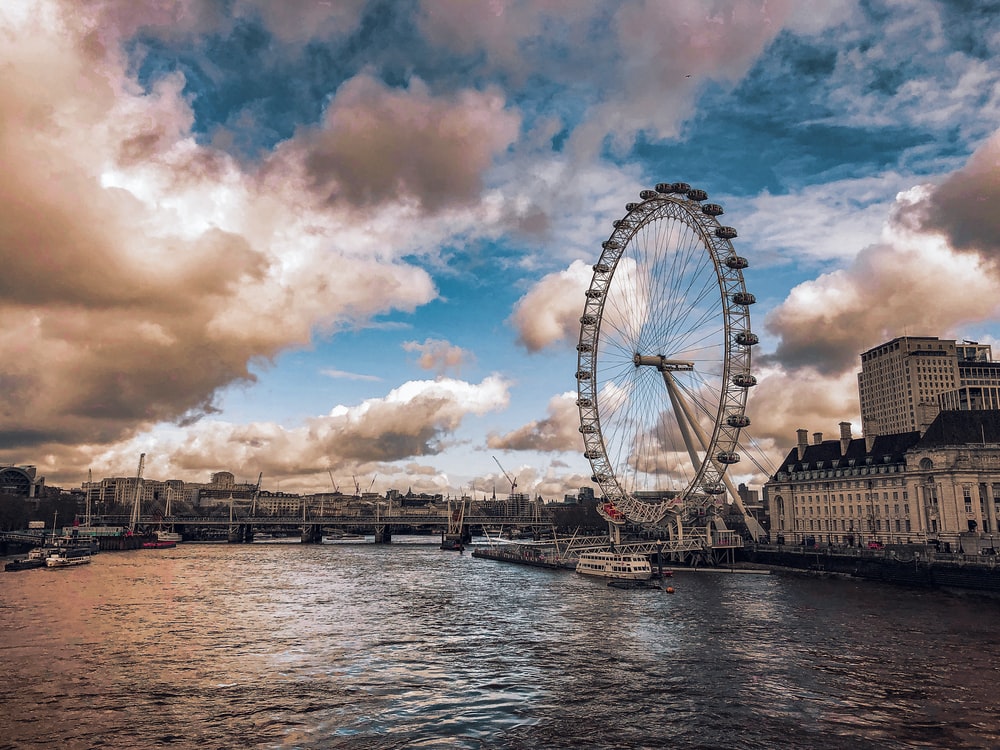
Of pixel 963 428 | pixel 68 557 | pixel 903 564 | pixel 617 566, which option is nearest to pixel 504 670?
pixel 617 566

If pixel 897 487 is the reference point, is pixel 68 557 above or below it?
below

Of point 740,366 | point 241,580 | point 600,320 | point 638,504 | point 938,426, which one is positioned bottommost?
point 241,580

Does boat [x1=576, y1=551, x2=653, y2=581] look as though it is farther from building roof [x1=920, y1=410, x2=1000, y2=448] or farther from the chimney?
the chimney

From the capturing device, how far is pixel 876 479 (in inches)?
4397

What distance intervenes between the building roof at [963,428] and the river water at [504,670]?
35162 millimetres

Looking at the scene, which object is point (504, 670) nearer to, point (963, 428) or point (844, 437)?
point (963, 428)

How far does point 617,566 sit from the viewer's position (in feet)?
306

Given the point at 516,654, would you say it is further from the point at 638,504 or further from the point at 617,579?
the point at 638,504

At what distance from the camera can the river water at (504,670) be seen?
3106cm

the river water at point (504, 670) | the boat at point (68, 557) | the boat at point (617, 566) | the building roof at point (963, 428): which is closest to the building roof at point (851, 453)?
the building roof at point (963, 428)

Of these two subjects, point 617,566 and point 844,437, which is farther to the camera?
point 844,437

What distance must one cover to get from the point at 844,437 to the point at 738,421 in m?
42.8

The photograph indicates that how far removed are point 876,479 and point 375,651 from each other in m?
91.6

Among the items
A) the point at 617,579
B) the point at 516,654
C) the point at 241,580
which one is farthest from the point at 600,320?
the point at 516,654
